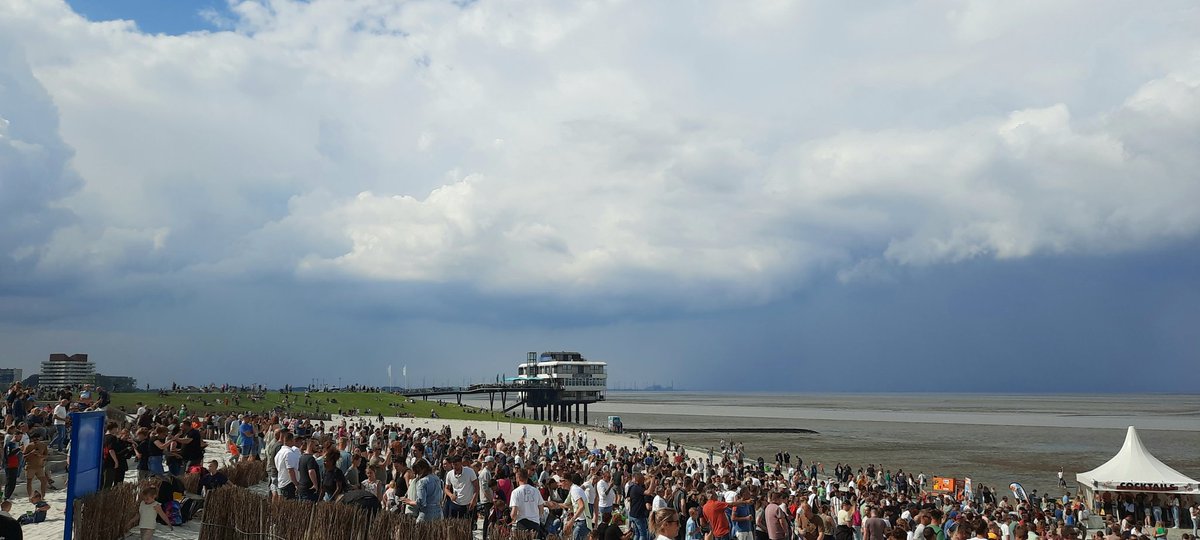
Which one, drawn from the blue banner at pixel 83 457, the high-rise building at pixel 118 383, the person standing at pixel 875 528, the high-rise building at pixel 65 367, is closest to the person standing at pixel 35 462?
the blue banner at pixel 83 457

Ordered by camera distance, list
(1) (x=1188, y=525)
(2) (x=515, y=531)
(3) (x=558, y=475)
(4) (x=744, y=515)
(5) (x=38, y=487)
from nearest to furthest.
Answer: (2) (x=515, y=531)
(4) (x=744, y=515)
(5) (x=38, y=487)
(3) (x=558, y=475)
(1) (x=1188, y=525)

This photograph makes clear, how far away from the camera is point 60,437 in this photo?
693 inches

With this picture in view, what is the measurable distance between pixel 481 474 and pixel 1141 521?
20.5m

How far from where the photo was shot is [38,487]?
13703 mm

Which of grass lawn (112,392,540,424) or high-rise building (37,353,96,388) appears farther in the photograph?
high-rise building (37,353,96,388)

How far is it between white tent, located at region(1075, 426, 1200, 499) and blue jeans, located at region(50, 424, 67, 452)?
26.7 meters

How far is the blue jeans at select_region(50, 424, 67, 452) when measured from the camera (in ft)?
57.4

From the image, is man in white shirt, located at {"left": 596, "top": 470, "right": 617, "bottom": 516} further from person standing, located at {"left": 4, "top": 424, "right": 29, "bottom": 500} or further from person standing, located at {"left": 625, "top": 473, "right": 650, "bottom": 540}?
person standing, located at {"left": 4, "top": 424, "right": 29, "bottom": 500}

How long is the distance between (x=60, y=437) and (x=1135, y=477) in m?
28.5

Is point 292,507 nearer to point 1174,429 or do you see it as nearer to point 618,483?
point 618,483

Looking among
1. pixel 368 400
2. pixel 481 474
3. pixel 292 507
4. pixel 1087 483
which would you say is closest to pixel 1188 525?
pixel 1087 483

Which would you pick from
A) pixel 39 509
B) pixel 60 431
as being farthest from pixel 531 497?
pixel 60 431

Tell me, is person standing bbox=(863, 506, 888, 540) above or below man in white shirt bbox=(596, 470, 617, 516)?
below

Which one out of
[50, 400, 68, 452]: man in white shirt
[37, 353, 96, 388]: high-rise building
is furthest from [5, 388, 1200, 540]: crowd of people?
[37, 353, 96, 388]: high-rise building
